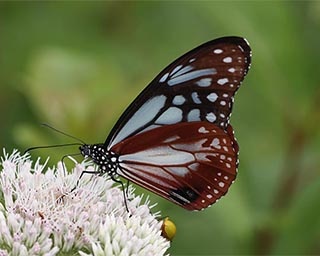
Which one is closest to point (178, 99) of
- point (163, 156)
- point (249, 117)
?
point (163, 156)

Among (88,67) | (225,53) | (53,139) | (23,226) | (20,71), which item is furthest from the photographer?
(20,71)

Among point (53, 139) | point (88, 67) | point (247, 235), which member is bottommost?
point (247, 235)

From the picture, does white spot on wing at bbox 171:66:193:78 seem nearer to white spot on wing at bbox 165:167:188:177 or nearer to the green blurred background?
white spot on wing at bbox 165:167:188:177

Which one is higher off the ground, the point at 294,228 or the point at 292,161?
the point at 292,161

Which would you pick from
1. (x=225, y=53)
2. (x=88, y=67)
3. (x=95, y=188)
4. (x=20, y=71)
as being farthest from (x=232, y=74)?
(x=20, y=71)

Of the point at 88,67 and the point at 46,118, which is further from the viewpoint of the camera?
the point at 88,67

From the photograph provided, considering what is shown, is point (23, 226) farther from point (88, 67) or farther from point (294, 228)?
point (88, 67)

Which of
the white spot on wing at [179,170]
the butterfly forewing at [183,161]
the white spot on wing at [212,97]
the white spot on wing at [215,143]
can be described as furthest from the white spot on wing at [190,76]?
the white spot on wing at [179,170]

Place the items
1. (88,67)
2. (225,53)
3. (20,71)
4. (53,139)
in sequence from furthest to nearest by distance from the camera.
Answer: (20,71), (88,67), (53,139), (225,53)
